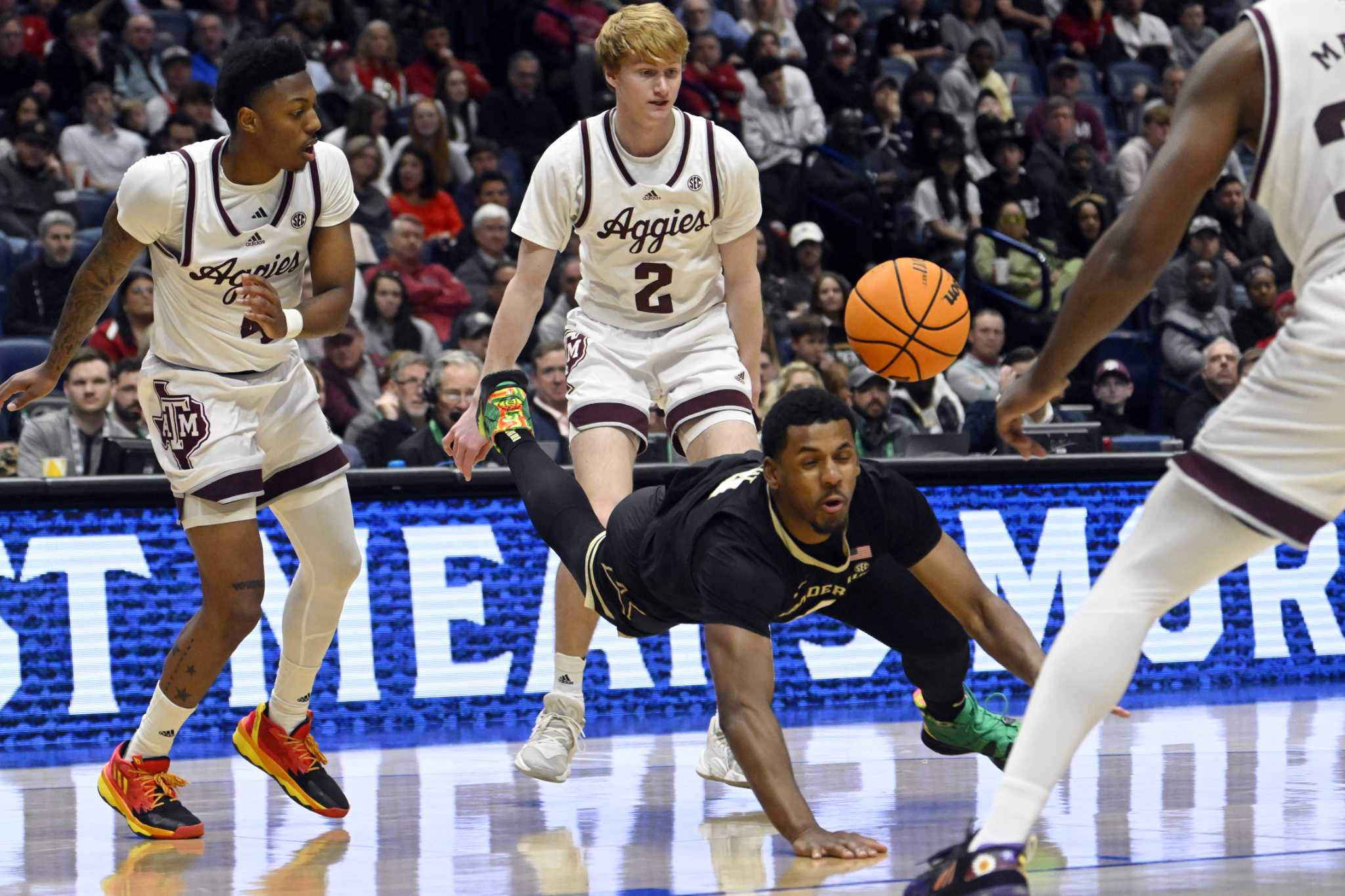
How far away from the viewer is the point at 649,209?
5988mm

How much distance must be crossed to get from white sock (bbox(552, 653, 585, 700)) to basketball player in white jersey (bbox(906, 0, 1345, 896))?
9.48 ft

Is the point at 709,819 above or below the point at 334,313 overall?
below

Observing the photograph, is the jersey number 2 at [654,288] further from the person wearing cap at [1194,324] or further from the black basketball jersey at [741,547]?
the person wearing cap at [1194,324]

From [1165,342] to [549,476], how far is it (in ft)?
28.0

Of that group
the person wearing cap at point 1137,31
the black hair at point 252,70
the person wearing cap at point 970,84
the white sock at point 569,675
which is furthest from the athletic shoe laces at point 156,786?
the person wearing cap at point 1137,31

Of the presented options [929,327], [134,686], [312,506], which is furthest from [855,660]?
[312,506]

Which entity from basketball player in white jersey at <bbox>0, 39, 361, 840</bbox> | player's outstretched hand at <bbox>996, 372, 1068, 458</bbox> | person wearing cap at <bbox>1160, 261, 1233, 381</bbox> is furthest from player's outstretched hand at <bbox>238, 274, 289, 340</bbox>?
person wearing cap at <bbox>1160, 261, 1233, 381</bbox>

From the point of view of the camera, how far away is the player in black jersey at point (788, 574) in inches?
184

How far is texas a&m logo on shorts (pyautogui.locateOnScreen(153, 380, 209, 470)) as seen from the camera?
5520 millimetres

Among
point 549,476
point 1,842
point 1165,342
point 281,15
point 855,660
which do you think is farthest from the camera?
point 281,15

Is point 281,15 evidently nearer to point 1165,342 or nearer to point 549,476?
point 1165,342

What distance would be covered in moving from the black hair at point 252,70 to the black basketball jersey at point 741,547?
5.25 ft

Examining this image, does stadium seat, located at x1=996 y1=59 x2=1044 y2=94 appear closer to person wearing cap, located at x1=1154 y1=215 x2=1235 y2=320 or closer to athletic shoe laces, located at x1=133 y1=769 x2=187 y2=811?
person wearing cap, located at x1=1154 y1=215 x2=1235 y2=320

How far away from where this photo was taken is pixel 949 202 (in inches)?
596
